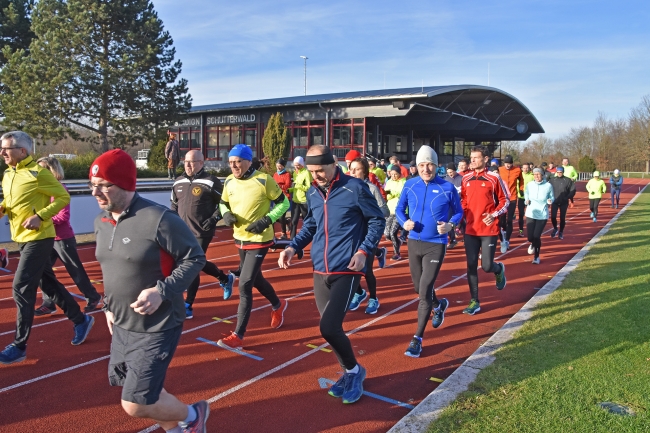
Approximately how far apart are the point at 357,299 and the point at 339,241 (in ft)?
10.3

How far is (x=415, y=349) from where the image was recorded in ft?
16.9

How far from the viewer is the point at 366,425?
12.3ft

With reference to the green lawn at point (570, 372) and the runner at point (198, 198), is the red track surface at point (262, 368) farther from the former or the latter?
the runner at point (198, 198)

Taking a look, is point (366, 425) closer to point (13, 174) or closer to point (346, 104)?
point (13, 174)

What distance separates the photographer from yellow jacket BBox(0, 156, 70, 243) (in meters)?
4.79

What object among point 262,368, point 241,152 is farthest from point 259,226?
point 262,368

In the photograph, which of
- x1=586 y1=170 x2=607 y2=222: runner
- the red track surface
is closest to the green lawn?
the red track surface

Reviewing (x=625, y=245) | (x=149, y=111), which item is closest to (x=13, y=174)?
(x=625, y=245)

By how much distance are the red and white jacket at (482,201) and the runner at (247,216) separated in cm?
260

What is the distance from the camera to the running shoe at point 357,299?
6907 mm

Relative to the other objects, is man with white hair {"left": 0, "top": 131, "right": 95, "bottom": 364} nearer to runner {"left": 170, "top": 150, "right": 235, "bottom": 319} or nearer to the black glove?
runner {"left": 170, "top": 150, "right": 235, "bottom": 319}

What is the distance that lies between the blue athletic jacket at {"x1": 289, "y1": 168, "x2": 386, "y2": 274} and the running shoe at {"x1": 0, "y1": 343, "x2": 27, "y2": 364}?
3095 millimetres


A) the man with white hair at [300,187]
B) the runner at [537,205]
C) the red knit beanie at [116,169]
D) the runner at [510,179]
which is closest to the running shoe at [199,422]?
the red knit beanie at [116,169]

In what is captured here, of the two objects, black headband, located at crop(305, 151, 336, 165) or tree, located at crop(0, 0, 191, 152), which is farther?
tree, located at crop(0, 0, 191, 152)
